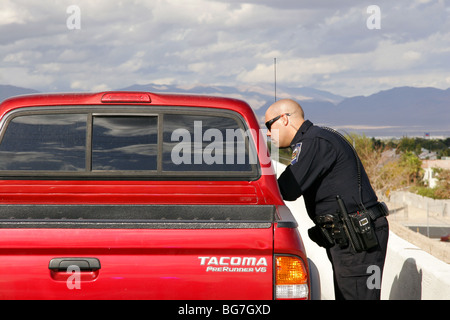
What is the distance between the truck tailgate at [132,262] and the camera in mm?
3186

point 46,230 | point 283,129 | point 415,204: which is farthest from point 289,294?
point 415,204

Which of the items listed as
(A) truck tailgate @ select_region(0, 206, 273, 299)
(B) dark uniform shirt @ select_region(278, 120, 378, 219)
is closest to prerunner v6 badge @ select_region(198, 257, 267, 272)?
(A) truck tailgate @ select_region(0, 206, 273, 299)

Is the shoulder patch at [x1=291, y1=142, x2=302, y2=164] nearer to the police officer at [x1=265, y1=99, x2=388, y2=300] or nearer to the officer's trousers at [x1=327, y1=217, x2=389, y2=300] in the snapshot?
the police officer at [x1=265, y1=99, x2=388, y2=300]

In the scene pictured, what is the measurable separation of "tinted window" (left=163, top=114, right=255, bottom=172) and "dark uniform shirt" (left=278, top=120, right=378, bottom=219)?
403 mm

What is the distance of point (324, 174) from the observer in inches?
185

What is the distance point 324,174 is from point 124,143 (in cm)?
156

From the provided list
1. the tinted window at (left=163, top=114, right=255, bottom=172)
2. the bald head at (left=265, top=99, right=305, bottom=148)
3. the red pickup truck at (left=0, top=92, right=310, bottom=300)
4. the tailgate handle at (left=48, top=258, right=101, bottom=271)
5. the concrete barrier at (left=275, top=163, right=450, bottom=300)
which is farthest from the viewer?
the concrete barrier at (left=275, top=163, right=450, bottom=300)

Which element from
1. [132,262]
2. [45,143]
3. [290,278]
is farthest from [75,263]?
[45,143]

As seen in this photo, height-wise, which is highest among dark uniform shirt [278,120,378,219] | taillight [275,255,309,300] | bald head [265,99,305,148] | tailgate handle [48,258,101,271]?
bald head [265,99,305,148]

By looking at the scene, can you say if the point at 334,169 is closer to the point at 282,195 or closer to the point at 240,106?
the point at 282,195

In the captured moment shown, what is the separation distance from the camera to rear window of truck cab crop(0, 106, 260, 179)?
4.45 m

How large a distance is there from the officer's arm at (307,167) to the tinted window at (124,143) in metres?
1.02

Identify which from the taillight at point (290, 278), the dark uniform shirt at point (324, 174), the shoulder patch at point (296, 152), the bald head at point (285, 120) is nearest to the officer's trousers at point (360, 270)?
the dark uniform shirt at point (324, 174)
